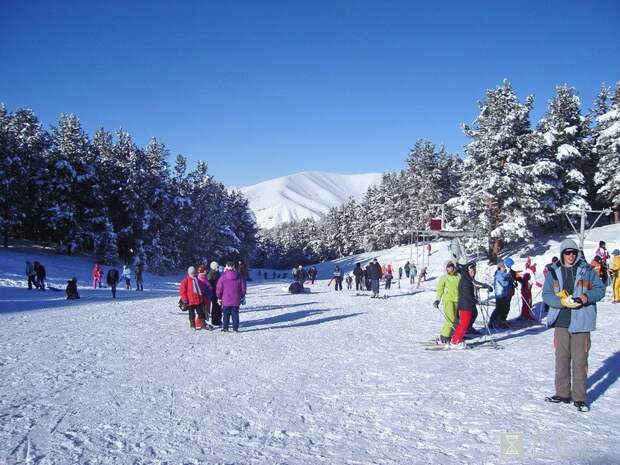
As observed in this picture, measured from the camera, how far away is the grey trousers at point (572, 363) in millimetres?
5410

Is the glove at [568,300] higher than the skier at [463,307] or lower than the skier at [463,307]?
higher

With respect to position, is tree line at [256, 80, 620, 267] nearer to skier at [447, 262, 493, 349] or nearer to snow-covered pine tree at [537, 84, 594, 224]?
snow-covered pine tree at [537, 84, 594, 224]

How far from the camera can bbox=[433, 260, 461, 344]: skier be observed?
959 centimetres

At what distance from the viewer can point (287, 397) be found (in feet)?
20.5

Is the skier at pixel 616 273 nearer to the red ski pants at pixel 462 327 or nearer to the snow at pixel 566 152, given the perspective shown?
the red ski pants at pixel 462 327

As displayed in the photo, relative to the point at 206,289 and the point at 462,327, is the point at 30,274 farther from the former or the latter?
the point at 462,327

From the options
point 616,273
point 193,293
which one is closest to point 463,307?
point 193,293

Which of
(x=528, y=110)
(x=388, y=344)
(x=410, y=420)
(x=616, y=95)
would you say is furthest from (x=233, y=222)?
(x=410, y=420)

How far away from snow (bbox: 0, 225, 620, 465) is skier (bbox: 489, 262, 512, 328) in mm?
784

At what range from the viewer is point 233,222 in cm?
6500

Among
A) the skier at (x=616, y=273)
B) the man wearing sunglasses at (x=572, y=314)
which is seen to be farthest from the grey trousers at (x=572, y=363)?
the skier at (x=616, y=273)

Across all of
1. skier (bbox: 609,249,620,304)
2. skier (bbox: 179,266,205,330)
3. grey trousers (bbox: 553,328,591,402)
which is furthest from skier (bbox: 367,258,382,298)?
grey trousers (bbox: 553,328,591,402)

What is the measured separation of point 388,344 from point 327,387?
3836 mm

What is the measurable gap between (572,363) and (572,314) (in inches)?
24.9
